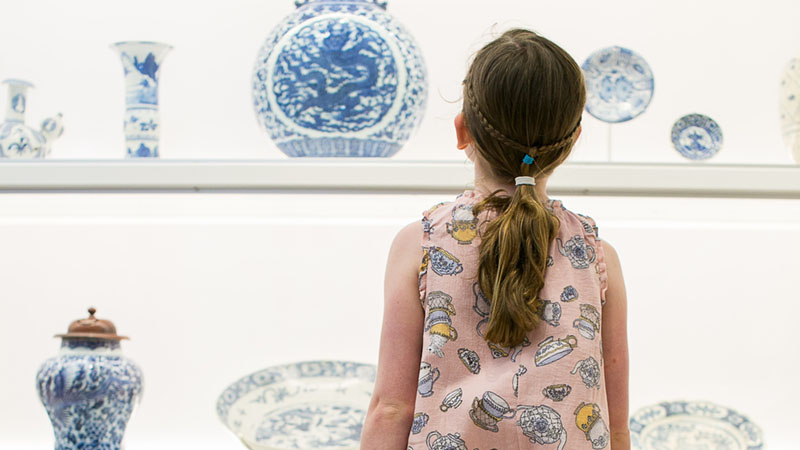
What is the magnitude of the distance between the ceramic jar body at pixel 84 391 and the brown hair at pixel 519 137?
24.9 inches

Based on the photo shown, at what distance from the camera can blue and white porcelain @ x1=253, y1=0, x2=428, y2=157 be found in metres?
1.33

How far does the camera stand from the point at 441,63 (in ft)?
5.44

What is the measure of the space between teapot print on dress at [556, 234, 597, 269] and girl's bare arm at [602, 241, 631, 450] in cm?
2

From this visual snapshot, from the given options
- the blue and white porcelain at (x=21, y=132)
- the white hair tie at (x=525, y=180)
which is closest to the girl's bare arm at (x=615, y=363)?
the white hair tie at (x=525, y=180)

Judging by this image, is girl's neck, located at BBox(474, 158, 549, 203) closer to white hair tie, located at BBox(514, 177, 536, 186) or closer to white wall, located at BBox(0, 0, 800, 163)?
white hair tie, located at BBox(514, 177, 536, 186)

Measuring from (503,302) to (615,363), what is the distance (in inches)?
5.3

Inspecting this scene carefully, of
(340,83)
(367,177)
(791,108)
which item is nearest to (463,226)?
(367,177)

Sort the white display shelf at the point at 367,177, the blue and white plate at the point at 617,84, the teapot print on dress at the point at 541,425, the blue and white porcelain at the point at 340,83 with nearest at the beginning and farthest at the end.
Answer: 1. the teapot print on dress at the point at 541,425
2. the white display shelf at the point at 367,177
3. the blue and white porcelain at the point at 340,83
4. the blue and white plate at the point at 617,84

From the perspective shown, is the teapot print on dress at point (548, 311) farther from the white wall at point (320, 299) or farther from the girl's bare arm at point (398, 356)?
the white wall at point (320, 299)

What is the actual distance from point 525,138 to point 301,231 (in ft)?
2.79

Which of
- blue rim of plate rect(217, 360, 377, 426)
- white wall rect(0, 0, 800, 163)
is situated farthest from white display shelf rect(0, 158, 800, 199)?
white wall rect(0, 0, 800, 163)

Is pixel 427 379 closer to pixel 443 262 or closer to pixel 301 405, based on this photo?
pixel 443 262

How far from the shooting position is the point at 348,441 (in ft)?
4.44

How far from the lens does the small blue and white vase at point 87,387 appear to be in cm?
128
